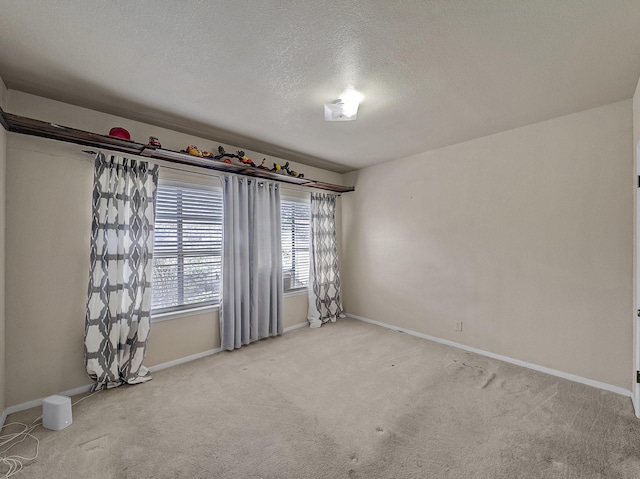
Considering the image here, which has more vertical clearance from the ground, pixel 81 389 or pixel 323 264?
pixel 323 264

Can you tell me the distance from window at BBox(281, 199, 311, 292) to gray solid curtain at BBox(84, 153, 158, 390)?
1879 millimetres

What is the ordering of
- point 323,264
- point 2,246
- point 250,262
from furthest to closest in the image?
point 323,264, point 250,262, point 2,246

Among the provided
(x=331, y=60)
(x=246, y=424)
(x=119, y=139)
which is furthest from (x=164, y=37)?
(x=246, y=424)

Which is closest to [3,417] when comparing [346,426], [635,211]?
[346,426]

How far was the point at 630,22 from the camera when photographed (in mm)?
1574

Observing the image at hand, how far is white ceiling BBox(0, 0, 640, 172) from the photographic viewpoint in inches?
59.4

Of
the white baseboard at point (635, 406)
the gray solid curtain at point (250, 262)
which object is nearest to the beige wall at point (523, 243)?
the white baseboard at point (635, 406)

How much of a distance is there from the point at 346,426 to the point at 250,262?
2.27 m

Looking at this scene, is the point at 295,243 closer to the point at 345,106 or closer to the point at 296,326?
the point at 296,326

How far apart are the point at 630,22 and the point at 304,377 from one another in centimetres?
342

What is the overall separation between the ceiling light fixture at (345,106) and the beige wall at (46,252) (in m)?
2.09

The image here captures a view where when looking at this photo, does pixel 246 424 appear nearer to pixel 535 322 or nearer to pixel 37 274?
pixel 37 274

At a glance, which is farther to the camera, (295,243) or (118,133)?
(295,243)

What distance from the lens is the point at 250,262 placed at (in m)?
3.75
